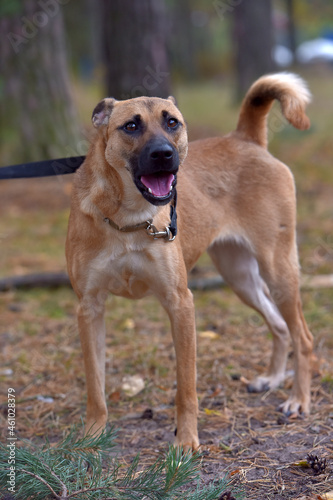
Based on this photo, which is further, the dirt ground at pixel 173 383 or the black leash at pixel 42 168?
the black leash at pixel 42 168

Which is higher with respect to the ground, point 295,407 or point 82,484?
point 82,484

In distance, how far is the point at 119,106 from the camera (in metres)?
3.10

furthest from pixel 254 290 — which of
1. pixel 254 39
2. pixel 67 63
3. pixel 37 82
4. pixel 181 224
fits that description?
pixel 254 39

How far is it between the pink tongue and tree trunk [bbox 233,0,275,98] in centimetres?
1274

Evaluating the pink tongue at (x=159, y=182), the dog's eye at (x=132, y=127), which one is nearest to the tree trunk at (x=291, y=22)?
the dog's eye at (x=132, y=127)

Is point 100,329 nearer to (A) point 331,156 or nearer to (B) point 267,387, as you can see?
(B) point 267,387

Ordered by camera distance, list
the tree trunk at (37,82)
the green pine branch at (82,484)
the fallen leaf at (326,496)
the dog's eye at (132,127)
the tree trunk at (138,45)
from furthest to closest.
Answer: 1. the tree trunk at (37,82)
2. the tree trunk at (138,45)
3. the dog's eye at (132,127)
4. the fallen leaf at (326,496)
5. the green pine branch at (82,484)

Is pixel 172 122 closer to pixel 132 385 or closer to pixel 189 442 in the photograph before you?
pixel 189 442

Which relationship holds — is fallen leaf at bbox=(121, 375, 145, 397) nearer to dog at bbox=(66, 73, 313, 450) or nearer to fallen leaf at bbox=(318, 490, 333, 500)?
dog at bbox=(66, 73, 313, 450)

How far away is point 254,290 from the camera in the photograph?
4.17 metres

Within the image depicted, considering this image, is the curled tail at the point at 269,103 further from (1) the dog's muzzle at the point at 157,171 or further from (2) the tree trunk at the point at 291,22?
(2) the tree trunk at the point at 291,22

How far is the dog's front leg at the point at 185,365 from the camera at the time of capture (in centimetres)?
315

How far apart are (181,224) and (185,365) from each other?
31.7 inches

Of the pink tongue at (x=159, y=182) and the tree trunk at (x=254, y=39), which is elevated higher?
the pink tongue at (x=159, y=182)
